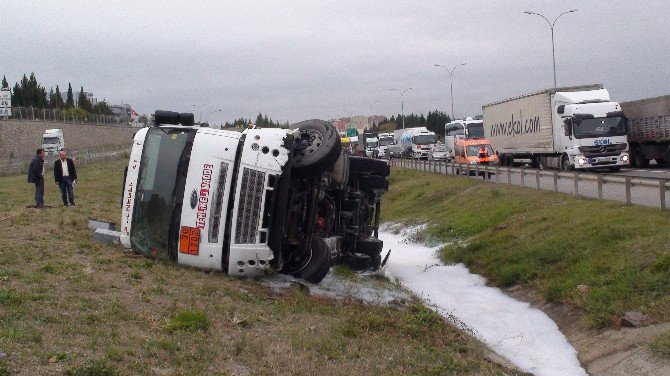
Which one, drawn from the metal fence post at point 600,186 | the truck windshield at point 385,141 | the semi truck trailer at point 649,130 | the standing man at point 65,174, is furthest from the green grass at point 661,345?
the truck windshield at point 385,141

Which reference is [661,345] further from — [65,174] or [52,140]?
[52,140]

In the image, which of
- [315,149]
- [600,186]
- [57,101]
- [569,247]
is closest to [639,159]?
[600,186]

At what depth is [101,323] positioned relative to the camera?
25.7 ft

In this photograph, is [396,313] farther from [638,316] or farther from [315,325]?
[638,316]

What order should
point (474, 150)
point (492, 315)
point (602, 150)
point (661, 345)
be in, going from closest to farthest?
point (661, 345)
point (492, 315)
point (602, 150)
point (474, 150)

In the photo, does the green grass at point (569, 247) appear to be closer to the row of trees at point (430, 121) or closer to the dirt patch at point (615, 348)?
the dirt patch at point (615, 348)

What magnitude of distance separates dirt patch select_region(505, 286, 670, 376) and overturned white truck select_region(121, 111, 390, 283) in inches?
143

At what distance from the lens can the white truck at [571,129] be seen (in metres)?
32.5

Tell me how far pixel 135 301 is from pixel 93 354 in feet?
7.16

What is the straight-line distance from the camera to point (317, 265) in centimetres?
1190

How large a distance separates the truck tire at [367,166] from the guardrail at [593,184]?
17.4 feet

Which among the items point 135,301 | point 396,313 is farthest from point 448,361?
point 135,301

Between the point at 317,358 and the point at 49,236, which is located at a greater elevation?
the point at 49,236

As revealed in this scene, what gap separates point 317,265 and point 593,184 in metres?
10.5
